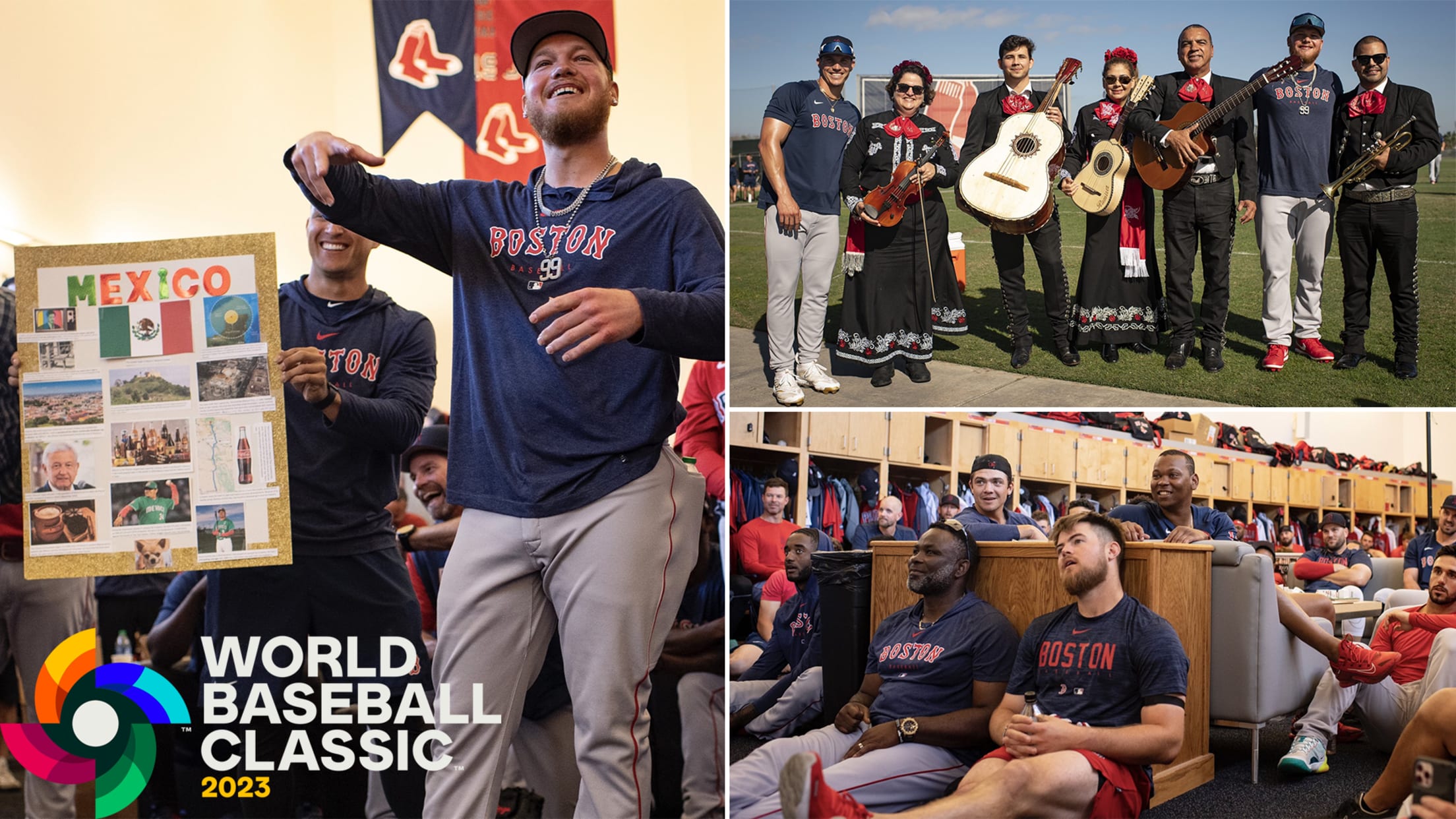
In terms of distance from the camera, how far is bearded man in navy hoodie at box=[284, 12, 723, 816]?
2.82 metres

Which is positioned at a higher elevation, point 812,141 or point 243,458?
point 812,141

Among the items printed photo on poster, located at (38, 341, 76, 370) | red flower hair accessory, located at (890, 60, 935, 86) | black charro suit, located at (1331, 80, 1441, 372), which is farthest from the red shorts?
printed photo on poster, located at (38, 341, 76, 370)

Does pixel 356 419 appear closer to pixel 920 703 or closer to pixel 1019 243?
pixel 920 703

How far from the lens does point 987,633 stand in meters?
2.99

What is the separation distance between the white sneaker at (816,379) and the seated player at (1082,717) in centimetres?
81

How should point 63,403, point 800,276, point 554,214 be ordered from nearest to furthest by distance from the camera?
point 554,214 < point 63,403 < point 800,276

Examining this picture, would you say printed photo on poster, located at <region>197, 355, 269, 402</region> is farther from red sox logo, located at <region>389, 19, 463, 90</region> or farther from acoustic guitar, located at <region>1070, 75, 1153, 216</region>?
acoustic guitar, located at <region>1070, 75, 1153, 216</region>

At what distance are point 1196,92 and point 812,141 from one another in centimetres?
111

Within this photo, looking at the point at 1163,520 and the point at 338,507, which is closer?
the point at 1163,520

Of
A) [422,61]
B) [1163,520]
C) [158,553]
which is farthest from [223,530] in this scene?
[1163,520]

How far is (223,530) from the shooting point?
330cm

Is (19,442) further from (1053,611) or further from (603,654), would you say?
(1053,611)

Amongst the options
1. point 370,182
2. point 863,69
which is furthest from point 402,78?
point 863,69

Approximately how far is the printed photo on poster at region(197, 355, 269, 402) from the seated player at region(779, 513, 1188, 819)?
1901mm
